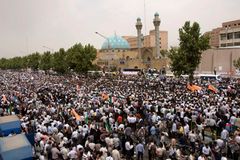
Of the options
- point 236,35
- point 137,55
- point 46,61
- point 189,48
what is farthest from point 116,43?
point 189,48

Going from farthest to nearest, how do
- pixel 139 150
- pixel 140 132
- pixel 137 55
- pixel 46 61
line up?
pixel 137 55, pixel 46 61, pixel 140 132, pixel 139 150

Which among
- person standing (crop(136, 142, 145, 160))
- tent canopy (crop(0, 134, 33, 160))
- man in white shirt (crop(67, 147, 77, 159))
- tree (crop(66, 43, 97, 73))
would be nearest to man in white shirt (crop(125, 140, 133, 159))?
person standing (crop(136, 142, 145, 160))

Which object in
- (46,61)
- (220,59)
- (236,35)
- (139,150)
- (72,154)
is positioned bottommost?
(139,150)

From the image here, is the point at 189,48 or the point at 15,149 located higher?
the point at 189,48

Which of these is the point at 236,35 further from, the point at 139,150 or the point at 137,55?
the point at 139,150

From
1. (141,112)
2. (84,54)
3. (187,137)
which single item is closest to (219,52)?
(84,54)

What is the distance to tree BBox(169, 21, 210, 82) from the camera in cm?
3431

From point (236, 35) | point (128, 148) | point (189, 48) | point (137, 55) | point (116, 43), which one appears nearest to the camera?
point (128, 148)

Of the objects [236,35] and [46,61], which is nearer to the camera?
[236,35]

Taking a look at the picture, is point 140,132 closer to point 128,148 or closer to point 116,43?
point 128,148

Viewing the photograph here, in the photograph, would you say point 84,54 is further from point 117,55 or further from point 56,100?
point 117,55

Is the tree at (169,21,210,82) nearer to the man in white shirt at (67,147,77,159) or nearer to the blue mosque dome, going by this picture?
the man in white shirt at (67,147,77,159)

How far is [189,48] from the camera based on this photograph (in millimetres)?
34719

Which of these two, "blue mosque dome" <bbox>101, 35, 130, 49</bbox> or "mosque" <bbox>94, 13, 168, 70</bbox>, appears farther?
"blue mosque dome" <bbox>101, 35, 130, 49</bbox>
